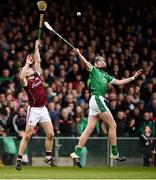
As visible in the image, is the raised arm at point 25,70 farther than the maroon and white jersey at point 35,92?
No

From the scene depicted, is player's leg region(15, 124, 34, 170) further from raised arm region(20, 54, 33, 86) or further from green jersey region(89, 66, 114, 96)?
green jersey region(89, 66, 114, 96)

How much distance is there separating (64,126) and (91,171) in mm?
4551

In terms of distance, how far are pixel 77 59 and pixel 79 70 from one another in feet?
1.72

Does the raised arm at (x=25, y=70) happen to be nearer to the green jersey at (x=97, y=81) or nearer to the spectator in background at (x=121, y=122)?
the green jersey at (x=97, y=81)

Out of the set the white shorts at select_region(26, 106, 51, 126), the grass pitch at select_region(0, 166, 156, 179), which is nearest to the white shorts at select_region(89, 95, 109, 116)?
the white shorts at select_region(26, 106, 51, 126)

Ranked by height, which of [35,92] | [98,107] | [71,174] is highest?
[35,92]

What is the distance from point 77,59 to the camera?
85.2 feet

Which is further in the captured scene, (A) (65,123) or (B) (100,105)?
(A) (65,123)

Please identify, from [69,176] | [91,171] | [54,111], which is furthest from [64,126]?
[69,176]

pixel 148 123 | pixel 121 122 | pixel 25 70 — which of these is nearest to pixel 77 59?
pixel 121 122

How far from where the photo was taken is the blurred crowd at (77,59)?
22.9 metres

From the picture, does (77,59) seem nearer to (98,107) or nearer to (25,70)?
(98,107)

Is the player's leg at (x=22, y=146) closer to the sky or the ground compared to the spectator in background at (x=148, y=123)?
closer to the ground

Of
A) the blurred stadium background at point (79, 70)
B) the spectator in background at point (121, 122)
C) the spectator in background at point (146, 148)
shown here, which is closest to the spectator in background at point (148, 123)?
the blurred stadium background at point (79, 70)
